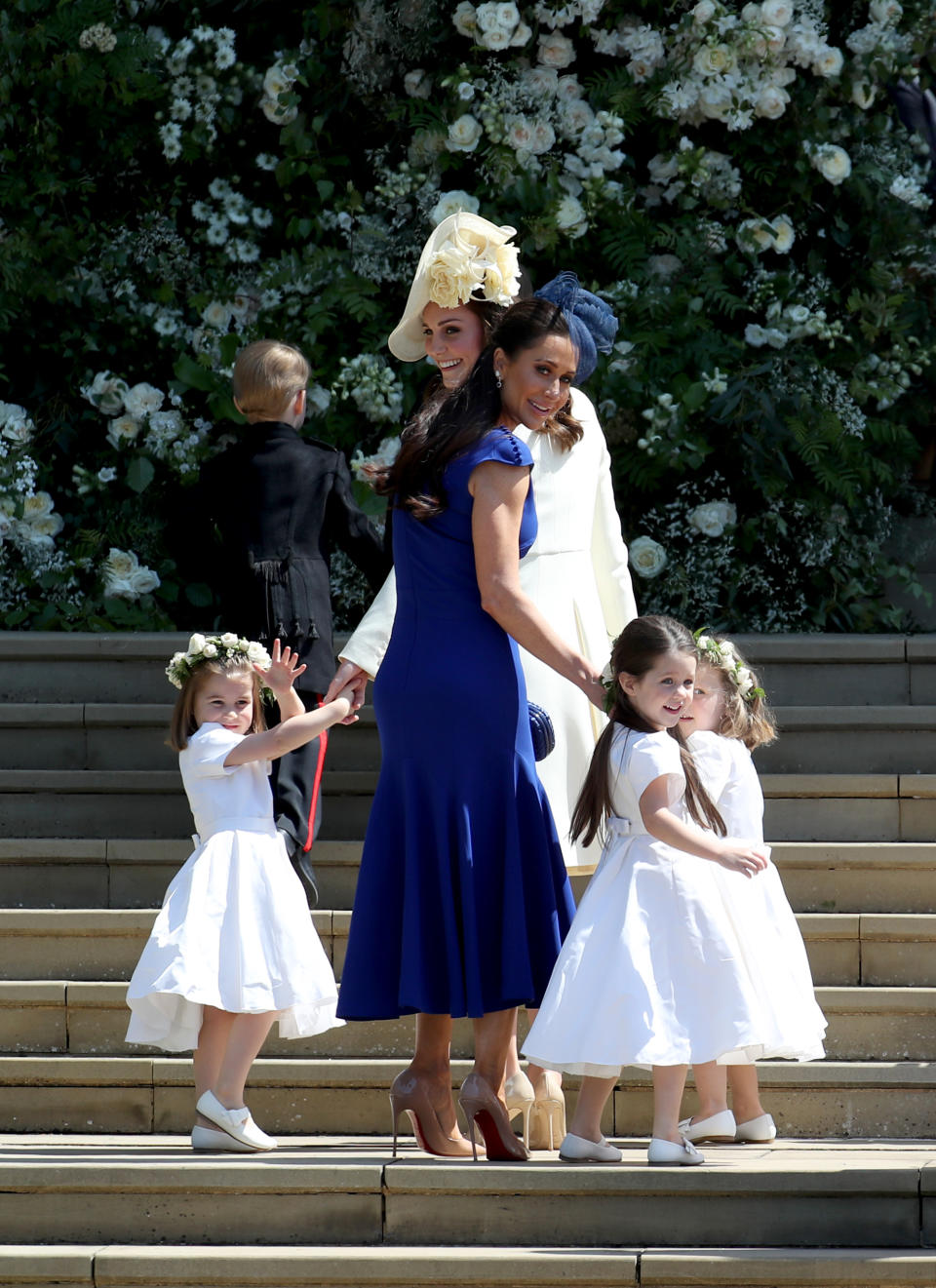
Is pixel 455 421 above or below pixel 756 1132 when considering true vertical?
above

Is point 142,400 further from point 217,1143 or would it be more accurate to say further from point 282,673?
point 217,1143

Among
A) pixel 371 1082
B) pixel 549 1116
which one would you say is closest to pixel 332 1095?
pixel 371 1082

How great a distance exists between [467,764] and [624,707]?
354mm

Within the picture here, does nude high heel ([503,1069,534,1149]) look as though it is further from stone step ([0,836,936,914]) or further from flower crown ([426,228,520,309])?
flower crown ([426,228,520,309])

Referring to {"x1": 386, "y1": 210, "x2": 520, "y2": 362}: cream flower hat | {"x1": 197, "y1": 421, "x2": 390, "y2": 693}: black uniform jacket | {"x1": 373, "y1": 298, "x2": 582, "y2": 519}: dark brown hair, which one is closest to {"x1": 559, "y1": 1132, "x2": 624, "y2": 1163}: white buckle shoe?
{"x1": 373, "y1": 298, "x2": 582, "y2": 519}: dark brown hair

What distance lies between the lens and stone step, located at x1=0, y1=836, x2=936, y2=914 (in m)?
5.08

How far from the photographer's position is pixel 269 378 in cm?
528

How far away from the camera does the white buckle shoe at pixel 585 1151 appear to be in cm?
374

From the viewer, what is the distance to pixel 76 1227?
12.4 feet

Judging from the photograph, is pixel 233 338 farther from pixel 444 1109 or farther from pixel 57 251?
pixel 444 1109

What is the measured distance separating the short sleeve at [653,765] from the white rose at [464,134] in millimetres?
4527

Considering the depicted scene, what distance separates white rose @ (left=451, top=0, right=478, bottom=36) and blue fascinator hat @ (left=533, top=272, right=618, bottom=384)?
3947mm

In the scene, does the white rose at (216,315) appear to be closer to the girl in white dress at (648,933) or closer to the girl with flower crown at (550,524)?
the girl with flower crown at (550,524)

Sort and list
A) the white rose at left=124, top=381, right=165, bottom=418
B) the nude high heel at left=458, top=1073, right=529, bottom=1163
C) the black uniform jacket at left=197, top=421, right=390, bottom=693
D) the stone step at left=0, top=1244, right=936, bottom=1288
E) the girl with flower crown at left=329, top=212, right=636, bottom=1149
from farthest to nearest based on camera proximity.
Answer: the white rose at left=124, top=381, right=165, bottom=418
the black uniform jacket at left=197, top=421, right=390, bottom=693
the girl with flower crown at left=329, top=212, right=636, bottom=1149
the nude high heel at left=458, top=1073, right=529, bottom=1163
the stone step at left=0, top=1244, right=936, bottom=1288
